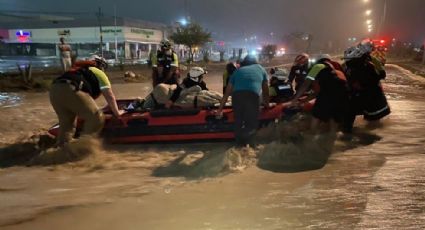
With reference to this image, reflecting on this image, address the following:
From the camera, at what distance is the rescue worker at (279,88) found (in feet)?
29.9

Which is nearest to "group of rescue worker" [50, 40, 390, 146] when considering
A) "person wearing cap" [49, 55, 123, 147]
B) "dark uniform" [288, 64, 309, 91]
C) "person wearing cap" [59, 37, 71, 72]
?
"person wearing cap" [49, 55, 123, 147]

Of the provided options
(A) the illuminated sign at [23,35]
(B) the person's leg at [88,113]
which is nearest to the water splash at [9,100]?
(B) the person's leg at [88,113]

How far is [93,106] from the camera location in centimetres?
764

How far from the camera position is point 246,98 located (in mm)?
7320

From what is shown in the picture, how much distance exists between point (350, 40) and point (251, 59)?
8082 centimetres

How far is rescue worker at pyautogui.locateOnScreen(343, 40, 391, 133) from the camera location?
8570mm

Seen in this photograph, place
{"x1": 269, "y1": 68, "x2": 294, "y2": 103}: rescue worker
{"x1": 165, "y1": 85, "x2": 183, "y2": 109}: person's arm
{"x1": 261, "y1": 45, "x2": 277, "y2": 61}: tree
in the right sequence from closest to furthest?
{"x1": 165, "y1": 85, "x2": 183, "y2": 109}: person's arm < {"x1": 269, "y1": 68, "x2": 294, "y2": 103}: rescue worker < {"x1": 261, "y1": 45, "x2": 277, "y2": 61}: tree

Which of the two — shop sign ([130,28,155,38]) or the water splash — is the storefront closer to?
shop sign ([130,28,155,38])

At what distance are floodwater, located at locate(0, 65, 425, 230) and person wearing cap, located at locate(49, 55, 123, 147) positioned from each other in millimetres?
558

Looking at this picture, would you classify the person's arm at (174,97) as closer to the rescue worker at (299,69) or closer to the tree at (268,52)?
the rescue worker at (299,69)

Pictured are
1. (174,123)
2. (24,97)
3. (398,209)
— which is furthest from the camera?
(24,97)

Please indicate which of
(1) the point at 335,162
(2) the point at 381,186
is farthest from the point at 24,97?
(2) the point at 381,186

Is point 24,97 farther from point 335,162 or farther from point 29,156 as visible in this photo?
point 335,162

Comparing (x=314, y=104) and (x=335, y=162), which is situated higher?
(x=314, y=104)
